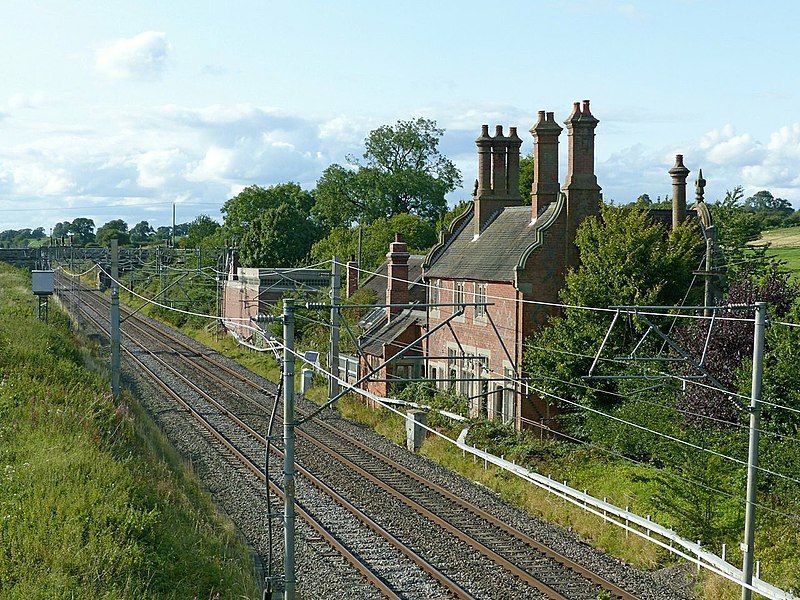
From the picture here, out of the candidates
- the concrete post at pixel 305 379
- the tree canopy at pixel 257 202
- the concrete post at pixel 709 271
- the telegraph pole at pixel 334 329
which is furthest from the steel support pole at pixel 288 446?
the tree canopy at pixel 257 202

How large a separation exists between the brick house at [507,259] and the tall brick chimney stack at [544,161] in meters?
0.03

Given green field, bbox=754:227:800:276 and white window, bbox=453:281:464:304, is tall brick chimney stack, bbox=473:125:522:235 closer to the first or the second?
white window, bbox=453:281:464:304

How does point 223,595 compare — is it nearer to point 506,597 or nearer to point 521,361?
point 506,597

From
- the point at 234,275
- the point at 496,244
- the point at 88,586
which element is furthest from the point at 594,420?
the point at 234,275

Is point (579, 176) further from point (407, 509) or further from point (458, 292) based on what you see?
point (407, 509)

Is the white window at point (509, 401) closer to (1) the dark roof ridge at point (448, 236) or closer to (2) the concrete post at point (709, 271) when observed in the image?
(2) the concrete post at point (709, 271)

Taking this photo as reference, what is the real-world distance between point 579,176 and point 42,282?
2417cm

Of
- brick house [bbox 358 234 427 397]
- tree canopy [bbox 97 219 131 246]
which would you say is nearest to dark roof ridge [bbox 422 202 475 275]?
brick house [bbox 358 234 427 397]

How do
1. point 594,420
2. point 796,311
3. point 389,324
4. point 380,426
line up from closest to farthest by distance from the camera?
point 796,311, point 594,420, point 380,426, point 389,324

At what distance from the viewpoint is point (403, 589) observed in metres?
17.7

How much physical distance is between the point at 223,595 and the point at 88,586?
3230 millimetres

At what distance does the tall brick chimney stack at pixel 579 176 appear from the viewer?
29453 mm

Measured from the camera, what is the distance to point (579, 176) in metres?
29.6

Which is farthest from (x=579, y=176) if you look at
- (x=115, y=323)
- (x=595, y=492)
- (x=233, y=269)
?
(x=233, y=269)
